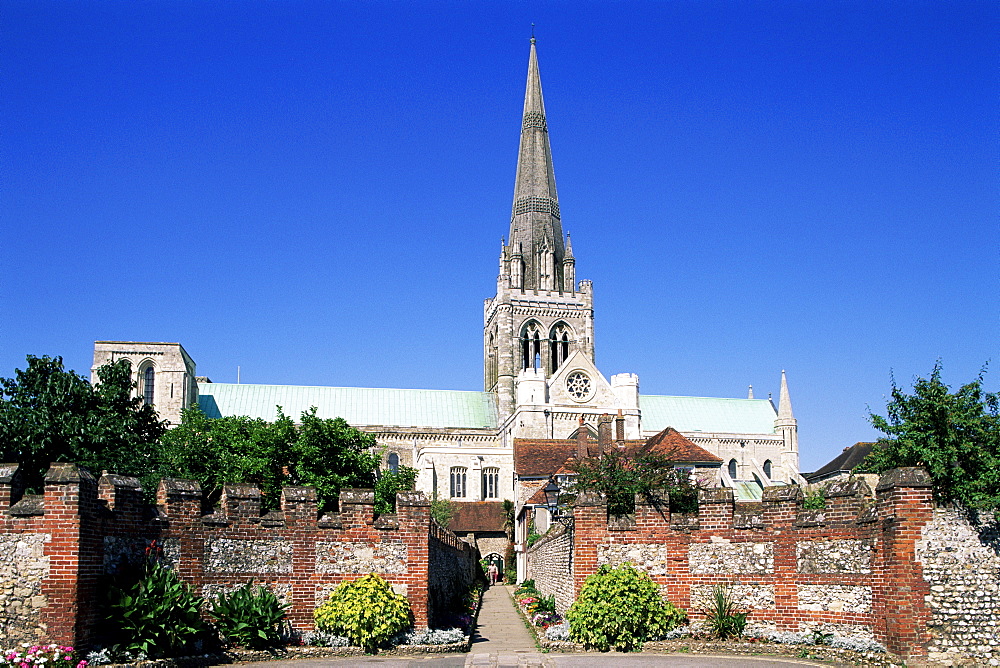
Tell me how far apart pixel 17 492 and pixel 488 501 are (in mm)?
57837

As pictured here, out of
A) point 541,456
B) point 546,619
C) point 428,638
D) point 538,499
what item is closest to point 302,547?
point 428,638

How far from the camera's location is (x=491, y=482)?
76.4 meters

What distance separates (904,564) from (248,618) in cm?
1130

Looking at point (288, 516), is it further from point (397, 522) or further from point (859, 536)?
point (859, 536)

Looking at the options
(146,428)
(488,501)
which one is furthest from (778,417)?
(146,428)

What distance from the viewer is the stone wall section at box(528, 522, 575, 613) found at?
71.2 feet

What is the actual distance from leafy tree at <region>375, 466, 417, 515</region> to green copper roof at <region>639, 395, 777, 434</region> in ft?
153

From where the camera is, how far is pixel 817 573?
17.3 m

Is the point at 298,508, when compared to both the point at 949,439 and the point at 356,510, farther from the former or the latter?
the point at 949,439

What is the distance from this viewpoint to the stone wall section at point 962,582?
15102 millimetres

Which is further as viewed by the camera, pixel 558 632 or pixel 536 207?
pixel 536 207

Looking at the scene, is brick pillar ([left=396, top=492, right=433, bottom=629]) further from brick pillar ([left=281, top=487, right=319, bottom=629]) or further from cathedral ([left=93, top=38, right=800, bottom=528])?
cathedral ([left=93, top=38, right=800, bottom=528])

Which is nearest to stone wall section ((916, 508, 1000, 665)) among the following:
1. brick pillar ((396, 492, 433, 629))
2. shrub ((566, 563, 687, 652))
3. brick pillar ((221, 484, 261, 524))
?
shrub ((566, 563, 687, 652))

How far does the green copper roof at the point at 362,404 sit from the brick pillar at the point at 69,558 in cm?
7167
